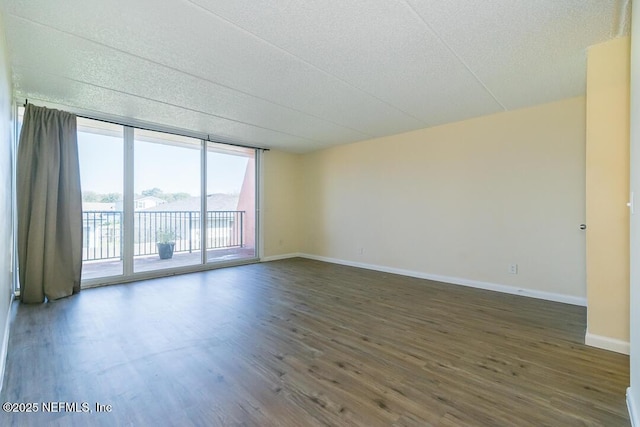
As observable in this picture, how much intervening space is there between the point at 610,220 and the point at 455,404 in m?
1.91

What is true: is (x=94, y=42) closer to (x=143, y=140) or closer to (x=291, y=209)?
(x=143, y=140)

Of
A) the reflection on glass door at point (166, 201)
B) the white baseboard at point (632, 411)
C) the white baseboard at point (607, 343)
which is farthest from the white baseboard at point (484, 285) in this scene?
the reflection on glass door at point (166, 201)

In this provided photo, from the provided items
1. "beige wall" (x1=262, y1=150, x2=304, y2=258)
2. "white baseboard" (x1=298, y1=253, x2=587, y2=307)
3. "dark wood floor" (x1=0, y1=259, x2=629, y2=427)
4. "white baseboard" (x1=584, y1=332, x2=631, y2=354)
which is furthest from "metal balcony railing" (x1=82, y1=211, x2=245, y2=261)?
"white baseboard" (x1=584, y1=332, x2=631, y2=354)

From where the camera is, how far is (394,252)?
497 cm

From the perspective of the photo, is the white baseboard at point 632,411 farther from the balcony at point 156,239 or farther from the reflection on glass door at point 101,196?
the reflection on glass door at point 101,196

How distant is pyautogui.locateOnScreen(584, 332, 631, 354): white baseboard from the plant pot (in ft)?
18.1

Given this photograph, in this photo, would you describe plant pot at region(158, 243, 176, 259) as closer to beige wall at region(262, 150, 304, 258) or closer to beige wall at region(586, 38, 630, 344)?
beige wall at region(262, 150, 304, 258)

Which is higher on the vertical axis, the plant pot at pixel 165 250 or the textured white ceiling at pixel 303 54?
the textured white ceiling at pixel 303 54

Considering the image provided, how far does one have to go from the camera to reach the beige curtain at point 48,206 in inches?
132

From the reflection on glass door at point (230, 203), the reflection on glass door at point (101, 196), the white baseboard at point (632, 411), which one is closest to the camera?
the white baseboard at point (632, 411)

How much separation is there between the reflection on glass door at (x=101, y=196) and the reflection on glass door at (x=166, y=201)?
23 cm

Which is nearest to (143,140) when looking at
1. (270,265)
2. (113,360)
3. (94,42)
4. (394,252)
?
(94,42)

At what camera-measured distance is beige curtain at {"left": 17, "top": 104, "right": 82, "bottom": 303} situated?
3.35 metres

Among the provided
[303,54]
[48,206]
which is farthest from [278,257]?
[303,54]
